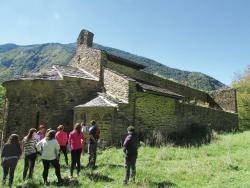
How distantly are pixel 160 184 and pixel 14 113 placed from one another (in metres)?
11.6

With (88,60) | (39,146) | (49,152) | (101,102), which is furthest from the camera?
(88,60)

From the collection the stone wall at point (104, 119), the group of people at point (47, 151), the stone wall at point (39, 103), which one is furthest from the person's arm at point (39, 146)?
the stone wall at point (39, 103)

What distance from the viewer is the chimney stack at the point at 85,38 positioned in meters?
24.2

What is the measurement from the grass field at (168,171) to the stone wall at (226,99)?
1576 cm

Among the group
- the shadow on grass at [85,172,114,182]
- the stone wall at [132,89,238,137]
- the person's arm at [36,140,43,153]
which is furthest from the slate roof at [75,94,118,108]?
the person's arm at [36,140,43,153]

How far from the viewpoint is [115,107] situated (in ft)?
58.9

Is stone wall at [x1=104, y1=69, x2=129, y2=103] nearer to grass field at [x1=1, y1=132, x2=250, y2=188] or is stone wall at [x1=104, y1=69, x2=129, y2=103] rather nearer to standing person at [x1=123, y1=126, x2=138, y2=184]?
grass field at [x1=1, y1=132, x2=250, y2=188]

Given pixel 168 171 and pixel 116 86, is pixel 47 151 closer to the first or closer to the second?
pixel 168 171

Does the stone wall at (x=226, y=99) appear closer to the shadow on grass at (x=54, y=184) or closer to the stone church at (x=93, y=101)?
the stone church at (x=93, y=101)

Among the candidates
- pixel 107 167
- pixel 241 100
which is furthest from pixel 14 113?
pixel 241 100

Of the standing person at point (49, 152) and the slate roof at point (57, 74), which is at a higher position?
the slate roof at point (57, 74)

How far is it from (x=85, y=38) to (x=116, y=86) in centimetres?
607

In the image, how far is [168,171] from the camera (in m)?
11.8

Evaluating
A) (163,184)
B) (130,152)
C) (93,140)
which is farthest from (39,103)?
(163,184)
